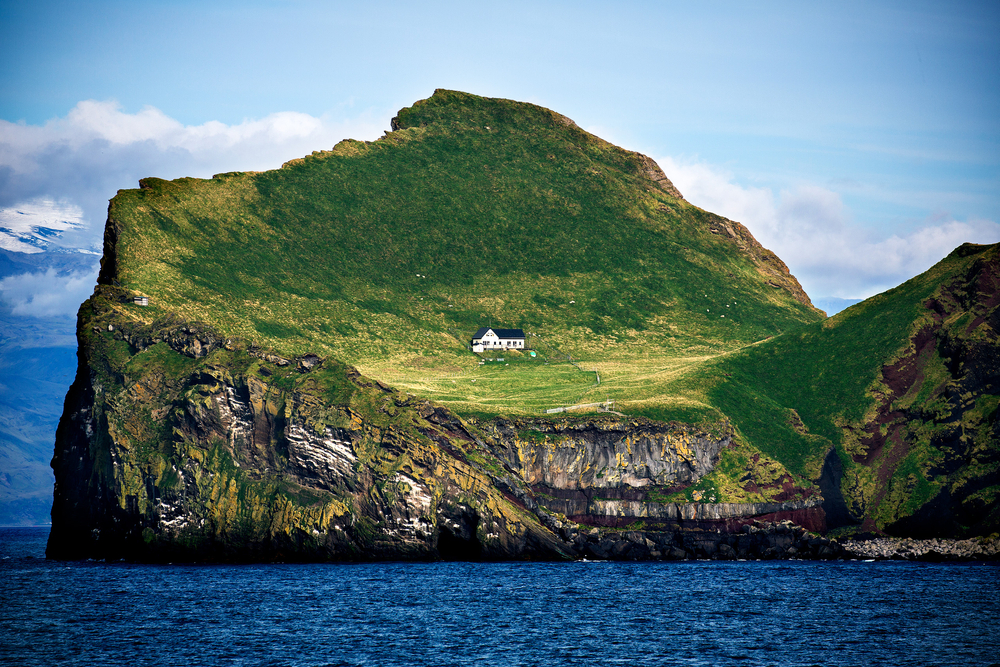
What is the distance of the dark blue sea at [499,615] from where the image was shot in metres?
69.6

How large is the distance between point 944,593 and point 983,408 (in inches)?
2164

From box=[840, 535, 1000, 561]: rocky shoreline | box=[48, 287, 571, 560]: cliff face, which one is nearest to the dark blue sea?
box=[48, 287, 571, 560]: cliff face

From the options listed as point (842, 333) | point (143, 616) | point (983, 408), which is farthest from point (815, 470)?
point (143, 616)

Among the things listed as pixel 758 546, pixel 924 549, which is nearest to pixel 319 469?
pixel 758 546

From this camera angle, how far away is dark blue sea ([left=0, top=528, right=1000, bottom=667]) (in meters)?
69.6

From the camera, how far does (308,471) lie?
12681 centimetres

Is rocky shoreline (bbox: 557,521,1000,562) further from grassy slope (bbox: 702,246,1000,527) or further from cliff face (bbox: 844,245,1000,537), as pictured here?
grassy slope (bbox: 702,246,1000,527)

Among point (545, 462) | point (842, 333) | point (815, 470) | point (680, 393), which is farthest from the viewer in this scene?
point (842, 333)

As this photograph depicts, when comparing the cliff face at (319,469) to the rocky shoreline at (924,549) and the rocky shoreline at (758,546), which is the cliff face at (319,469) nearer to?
the rocky shoreline at (758,546)

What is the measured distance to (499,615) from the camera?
8381 cm

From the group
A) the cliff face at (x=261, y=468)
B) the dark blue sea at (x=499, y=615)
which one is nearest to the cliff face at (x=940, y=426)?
the dark blue sea at (x=499, y=615)

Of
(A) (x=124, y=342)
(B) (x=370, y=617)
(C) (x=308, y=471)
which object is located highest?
(A) (x=124, y=342)

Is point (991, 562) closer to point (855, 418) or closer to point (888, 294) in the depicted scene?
point (855, 418)

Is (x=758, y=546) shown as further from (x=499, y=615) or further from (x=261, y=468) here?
(x=261, y=468)
